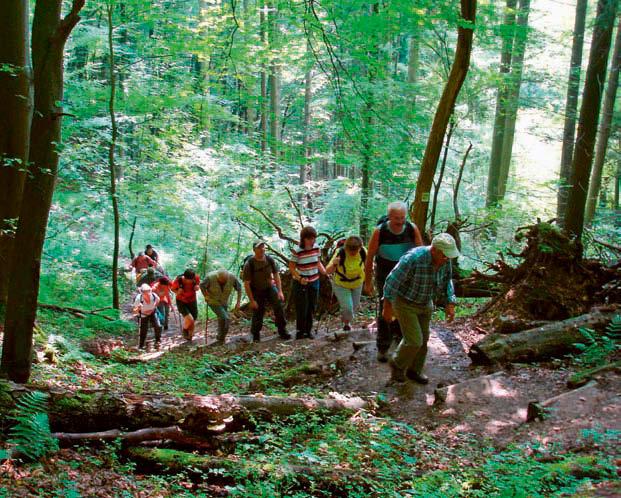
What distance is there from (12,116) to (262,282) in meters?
4.85

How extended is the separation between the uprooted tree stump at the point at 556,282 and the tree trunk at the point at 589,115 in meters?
0.62

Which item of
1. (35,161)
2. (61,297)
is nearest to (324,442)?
(35,161)

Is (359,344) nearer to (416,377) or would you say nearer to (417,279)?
(416,377)

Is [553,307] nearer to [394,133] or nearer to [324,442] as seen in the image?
[324,442]

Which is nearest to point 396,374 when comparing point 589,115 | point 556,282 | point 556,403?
point 556,403

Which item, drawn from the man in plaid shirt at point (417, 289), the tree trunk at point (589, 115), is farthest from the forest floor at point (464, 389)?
the tree trunk at point (589, 115)

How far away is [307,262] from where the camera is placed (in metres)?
9.34

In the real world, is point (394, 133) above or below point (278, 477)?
above

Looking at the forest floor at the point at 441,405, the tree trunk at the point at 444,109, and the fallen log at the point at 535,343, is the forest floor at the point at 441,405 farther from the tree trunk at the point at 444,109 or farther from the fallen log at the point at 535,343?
Answer: the tree trunk at the point at 444,109

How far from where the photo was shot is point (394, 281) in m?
6.05

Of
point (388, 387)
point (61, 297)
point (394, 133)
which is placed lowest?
point (61, 297)

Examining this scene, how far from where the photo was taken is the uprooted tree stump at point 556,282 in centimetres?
868

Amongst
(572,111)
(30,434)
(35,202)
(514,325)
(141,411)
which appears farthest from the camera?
(572,111)

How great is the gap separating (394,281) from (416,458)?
1985mm
